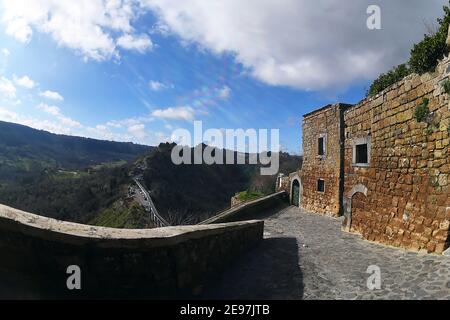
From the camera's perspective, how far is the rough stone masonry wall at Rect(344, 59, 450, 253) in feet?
18.2

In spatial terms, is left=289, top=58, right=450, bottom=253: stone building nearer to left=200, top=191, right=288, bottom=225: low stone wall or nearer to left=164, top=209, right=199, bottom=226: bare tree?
left=200, top=191, right=288, bottom=225: low stone wall

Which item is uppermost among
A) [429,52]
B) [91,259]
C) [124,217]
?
[429,52]

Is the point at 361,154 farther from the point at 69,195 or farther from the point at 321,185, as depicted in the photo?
the point at 69,195

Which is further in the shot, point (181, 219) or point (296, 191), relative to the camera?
point (181, 219)

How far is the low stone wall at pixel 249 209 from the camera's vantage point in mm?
13484

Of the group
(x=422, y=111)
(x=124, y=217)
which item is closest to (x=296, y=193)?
(x=422, y=111)

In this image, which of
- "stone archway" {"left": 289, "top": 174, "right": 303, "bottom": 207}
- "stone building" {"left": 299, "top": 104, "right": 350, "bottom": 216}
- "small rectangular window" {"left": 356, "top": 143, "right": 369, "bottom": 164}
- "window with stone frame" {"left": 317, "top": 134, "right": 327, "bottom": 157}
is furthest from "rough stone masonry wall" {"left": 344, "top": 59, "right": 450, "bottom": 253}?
"stone archway" {"left": 289, "top": 174, "right": 303, "bottom": 207}

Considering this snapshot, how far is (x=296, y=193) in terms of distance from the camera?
19406 mm

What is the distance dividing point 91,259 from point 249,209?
475 inches

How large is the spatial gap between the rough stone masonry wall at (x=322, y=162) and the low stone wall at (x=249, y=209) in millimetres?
1516

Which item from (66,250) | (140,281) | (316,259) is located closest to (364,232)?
(316,259)

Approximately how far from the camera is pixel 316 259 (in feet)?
22.2

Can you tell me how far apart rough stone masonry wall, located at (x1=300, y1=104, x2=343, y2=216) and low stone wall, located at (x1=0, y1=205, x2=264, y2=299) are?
11566mm

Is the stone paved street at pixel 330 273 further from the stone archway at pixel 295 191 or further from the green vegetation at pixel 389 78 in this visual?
the stone archway at pixel 295 191
